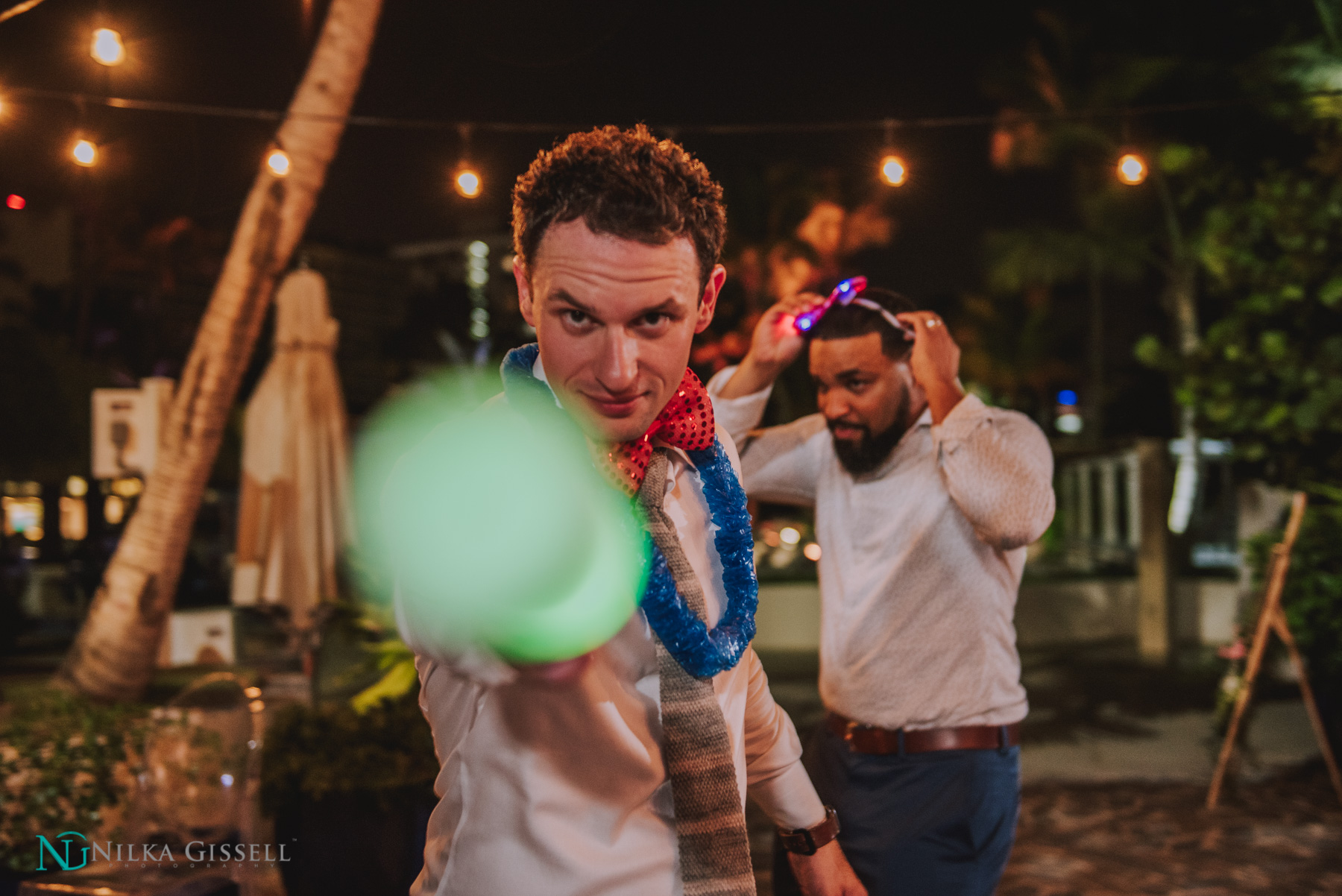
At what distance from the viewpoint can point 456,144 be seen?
5883 mm

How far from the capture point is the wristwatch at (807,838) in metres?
1.84

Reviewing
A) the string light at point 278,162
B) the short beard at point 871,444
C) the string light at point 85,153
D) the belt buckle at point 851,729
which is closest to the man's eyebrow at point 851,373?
the short beard at point 871,444

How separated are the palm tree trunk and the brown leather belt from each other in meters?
4.51

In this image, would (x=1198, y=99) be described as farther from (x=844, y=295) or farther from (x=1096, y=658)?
(x=844, y=295)

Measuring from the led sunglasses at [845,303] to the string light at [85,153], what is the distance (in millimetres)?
4278

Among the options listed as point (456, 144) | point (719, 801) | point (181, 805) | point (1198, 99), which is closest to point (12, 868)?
point (181, 805)

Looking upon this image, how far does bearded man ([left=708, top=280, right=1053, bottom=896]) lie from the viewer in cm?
252

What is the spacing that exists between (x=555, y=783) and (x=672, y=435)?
22.0 inches

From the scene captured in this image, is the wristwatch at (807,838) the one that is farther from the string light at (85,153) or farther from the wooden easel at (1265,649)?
the string light at (85,153)

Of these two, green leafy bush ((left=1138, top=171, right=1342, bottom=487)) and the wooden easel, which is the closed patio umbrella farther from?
green leafy bush ((left=1138, top=171, right=1342, bottom=487))

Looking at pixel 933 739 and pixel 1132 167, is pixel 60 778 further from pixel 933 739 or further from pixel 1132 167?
pixel 1132 167

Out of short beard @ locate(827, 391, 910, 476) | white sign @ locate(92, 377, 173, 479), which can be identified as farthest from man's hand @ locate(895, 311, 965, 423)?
white sign @ locate(92, 377, 173, 479)

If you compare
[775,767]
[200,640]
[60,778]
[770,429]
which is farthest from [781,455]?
[200,640]

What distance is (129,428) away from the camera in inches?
240
